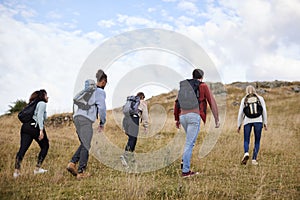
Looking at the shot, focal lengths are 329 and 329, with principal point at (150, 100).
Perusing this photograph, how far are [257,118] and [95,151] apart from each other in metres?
4.69

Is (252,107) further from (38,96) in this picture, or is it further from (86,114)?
(38,96)

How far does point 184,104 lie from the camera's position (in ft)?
21.9

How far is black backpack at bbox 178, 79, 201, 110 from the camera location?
661cm

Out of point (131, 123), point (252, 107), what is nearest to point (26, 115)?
point (131, 123)

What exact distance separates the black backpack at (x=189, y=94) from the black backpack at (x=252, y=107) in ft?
8.03

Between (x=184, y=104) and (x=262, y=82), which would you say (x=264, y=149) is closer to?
(x=184, y=104)

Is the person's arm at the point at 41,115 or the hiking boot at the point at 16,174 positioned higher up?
the person's arm at the point at 41,115

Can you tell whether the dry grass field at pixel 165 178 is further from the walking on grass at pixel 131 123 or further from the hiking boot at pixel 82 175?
the walking on grass at pixel 131 123

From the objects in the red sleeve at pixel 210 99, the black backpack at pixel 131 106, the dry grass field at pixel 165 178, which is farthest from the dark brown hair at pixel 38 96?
the red sleeve at pixel 210 99

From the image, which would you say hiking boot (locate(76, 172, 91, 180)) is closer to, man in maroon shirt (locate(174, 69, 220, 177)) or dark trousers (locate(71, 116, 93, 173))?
dark trousers (locate(71, 116, 93, 173))

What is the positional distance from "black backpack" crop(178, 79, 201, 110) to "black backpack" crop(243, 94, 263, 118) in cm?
245

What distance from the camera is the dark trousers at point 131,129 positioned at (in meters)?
8.73

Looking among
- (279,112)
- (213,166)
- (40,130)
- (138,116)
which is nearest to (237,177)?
(213,166)

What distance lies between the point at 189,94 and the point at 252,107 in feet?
8.57
